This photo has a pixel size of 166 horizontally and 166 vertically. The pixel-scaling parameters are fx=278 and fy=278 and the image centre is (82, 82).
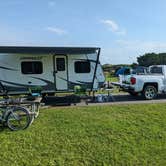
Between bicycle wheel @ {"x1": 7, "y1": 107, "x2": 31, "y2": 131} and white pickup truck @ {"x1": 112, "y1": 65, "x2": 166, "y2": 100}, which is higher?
white pickup truck @ {"x1": 112, "y1": 65, "x2": 166, "y2": 100}

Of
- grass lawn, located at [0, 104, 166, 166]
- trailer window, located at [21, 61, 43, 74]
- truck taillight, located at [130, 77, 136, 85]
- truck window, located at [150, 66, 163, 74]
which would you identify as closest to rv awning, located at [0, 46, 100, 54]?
trailer window, located at [21, 61, 43, 74]

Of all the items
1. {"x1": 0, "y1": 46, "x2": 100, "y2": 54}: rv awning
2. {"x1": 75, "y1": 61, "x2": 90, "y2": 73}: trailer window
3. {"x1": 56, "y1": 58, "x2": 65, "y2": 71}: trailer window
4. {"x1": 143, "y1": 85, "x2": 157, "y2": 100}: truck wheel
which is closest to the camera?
{"x1": 0, "y1": 46, "x2": 100, "y2": 54}: rv awning

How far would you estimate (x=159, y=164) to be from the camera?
7.62 m

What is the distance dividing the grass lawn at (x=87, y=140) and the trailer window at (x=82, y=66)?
4.62 metres

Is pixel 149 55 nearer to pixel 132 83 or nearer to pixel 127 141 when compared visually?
pixel 132 83

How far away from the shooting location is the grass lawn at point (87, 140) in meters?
7.39

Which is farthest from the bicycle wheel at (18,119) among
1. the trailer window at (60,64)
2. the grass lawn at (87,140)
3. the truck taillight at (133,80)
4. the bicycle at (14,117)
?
the truck taillight at (133,80)

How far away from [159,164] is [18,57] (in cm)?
923

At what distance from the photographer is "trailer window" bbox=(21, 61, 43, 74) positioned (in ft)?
47.0

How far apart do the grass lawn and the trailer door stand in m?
4.15

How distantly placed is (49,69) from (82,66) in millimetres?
1774

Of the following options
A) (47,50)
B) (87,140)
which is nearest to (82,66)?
(47,50)

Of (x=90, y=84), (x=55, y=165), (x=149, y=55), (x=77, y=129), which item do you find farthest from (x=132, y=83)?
(x=149, y=55)

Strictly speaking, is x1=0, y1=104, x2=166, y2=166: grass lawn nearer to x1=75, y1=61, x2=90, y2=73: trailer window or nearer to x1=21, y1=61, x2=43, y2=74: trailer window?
x1=21, y1=61, x2=43, y2=74: trailer window
